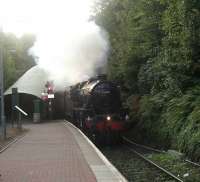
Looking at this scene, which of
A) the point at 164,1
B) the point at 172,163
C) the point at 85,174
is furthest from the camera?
the point at 164,1

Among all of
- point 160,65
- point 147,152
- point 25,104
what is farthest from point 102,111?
point 25,104

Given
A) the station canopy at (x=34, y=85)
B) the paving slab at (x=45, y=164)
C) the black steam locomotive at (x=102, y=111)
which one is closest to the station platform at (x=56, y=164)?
the paving slab at (x=45, y=164)

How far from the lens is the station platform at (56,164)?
15617 millimetres

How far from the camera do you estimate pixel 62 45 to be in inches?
1750

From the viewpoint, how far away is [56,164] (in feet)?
61.8

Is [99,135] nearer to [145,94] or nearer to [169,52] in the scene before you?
[145,94]

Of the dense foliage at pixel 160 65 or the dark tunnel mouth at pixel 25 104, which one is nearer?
the dense foliage at pixel 160 65

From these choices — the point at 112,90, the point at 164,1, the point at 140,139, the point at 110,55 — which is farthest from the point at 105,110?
the point at 110,55

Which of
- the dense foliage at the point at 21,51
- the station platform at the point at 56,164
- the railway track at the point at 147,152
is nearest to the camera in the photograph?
the station platform at the point at 56,164

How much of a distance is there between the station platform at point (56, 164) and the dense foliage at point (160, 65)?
12.2 ft

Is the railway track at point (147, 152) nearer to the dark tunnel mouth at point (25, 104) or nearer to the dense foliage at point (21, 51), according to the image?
the dark tunnel mouth at point (25, 104)

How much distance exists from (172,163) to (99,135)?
9.95 metres

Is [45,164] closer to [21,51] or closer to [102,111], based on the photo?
[102,111]

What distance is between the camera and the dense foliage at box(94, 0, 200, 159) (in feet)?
76.4
